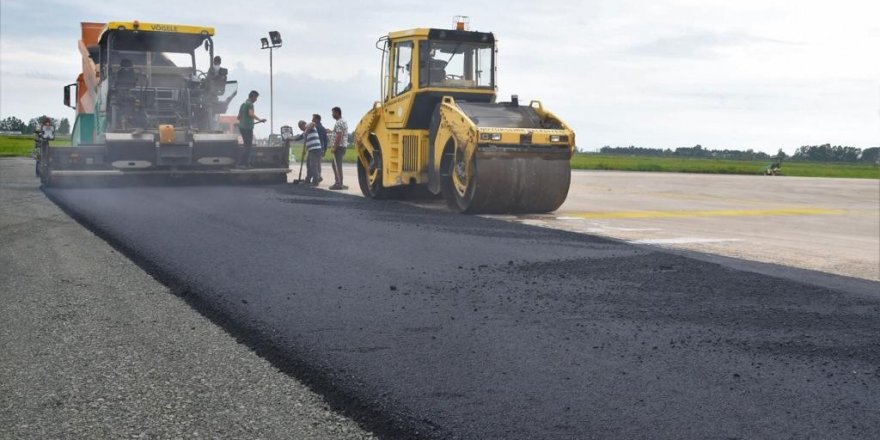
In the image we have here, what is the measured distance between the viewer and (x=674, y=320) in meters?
5.67

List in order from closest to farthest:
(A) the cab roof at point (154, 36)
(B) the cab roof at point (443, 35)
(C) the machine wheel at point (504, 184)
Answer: (C) the machine wheel at point (504, 184) → (B) the cab roof at point (443, 35) → (A) the cab roof at point (154, 36)

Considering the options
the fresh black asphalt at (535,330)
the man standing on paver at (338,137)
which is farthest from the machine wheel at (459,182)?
the man standing on paver at (338,137)

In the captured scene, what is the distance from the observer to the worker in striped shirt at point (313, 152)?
19.2 meters

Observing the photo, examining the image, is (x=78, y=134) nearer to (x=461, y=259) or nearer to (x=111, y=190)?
(x=111, y=190)

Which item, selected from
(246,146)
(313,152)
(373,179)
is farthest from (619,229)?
(246,146)

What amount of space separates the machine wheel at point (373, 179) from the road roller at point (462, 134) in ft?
0.10

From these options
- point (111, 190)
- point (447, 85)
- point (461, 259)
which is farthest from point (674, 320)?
point (111, 190)

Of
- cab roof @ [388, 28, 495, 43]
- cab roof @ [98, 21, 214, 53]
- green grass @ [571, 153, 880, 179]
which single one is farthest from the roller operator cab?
green grass @ [571, 153, 880, 179]

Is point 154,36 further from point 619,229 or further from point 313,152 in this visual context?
point 619,229

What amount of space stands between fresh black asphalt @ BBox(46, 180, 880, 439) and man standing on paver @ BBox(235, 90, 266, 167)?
8.98 metres

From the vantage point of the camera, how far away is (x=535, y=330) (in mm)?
5289

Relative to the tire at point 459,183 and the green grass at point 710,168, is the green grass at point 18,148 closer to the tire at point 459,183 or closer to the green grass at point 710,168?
the tire at point 459,183

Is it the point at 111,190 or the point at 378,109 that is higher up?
the point at 378,109

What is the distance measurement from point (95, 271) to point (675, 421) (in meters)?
5.04
